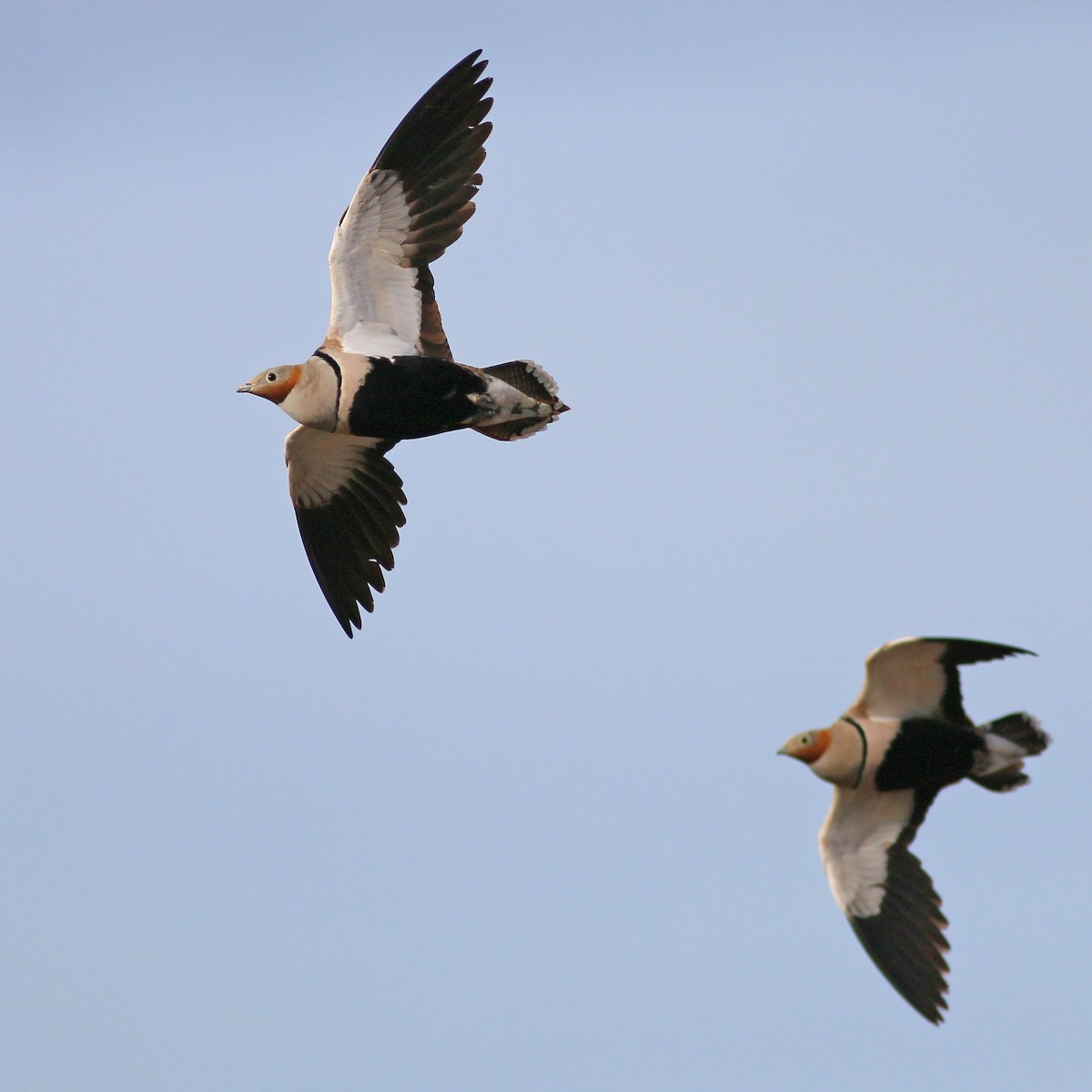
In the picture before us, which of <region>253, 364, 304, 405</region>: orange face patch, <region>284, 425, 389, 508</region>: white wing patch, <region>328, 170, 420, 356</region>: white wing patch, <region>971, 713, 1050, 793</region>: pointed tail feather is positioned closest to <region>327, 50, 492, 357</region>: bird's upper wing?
<region>328, 170, 420, 356</region>: white wing patch

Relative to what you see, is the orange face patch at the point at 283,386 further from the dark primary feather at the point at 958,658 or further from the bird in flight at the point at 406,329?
the dark primary feather at the point at 958,658

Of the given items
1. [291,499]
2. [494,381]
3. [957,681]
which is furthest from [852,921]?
[291,499]

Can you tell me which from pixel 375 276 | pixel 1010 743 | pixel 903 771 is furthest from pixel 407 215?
pixel 1010 743

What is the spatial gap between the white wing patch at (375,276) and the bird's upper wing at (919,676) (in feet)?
20.5

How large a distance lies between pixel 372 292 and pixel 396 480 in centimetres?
204

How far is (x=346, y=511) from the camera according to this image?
2328 cm

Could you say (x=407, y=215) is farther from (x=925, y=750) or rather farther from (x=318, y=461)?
(x=925, y=750)

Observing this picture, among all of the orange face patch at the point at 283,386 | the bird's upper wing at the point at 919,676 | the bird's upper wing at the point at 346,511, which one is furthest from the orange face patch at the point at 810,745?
the orange face patch at the point at 283,386

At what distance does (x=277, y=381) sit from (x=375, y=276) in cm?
153

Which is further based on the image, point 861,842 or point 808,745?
point 861,842

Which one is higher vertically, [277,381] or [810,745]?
[277,381]

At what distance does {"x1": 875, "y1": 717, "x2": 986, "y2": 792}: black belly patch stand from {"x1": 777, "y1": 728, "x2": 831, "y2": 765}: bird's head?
56cm

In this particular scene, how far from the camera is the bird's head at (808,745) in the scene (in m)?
18.5

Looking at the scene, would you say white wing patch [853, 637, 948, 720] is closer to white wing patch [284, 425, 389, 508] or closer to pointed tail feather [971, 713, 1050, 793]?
pointed tail feather [971, 713, 1050, 793]
